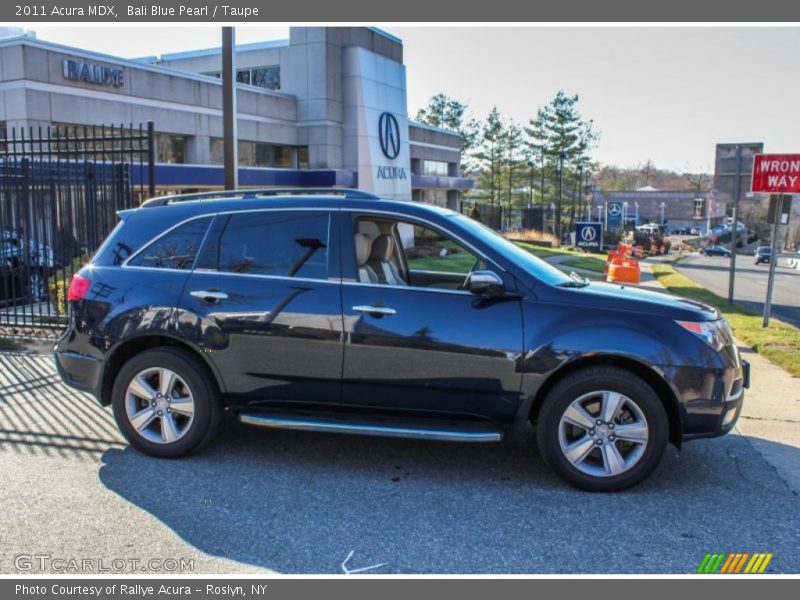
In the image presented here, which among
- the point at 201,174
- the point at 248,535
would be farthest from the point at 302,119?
the point at 248,535

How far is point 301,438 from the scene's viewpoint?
567 cm

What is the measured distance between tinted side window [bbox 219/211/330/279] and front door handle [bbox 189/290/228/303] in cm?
20

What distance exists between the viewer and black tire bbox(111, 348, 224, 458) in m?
5.01

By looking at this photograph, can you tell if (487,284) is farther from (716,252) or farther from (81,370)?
(716,252)

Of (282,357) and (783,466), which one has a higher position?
(282,357)

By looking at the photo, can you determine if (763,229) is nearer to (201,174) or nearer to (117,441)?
(201,174)

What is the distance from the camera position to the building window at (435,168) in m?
55.4

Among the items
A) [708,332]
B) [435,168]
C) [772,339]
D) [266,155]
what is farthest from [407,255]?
[435,168]

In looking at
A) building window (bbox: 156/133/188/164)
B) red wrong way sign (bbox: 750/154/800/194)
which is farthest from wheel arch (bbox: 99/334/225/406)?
building window (bbox: 156/133/188/164)

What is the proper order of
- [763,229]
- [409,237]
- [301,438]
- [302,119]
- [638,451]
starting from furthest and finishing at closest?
[763,229]
[302,119]
[301,438]
[409,237]
[638,451]

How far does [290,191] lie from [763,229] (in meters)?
118

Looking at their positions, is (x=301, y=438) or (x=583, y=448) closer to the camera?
(x=583, y=448)

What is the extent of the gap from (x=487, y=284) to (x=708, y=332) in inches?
57.0

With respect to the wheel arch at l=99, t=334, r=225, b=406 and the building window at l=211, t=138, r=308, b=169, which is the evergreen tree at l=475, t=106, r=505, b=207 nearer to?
the building window at l=211, t=138, r=308, b=169
